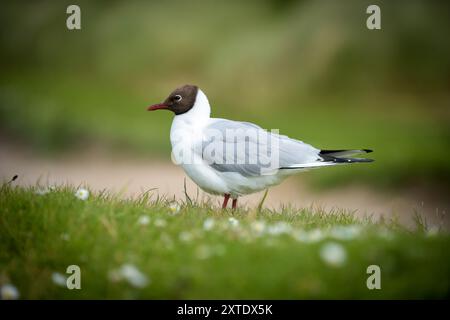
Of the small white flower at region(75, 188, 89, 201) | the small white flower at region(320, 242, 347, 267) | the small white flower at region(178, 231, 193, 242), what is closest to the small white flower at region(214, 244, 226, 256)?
the small white flower at region(178, 231, 193, 242)

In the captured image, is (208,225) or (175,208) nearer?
(208,225)

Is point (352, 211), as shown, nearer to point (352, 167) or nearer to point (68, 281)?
point (68, 281)

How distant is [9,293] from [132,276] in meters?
0.65

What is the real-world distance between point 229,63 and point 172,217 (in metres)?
6.92

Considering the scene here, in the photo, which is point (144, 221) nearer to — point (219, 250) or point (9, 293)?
point (219, 250)

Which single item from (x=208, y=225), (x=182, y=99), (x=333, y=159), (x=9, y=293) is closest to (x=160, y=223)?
(x=208, y=225)

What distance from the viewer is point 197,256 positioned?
2953 millimetres

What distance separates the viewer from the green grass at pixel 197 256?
2.74 metres

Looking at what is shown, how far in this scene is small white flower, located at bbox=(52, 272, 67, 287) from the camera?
2986 millimetres

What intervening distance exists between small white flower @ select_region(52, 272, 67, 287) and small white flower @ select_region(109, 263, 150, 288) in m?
0.28

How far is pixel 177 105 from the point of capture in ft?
15.6

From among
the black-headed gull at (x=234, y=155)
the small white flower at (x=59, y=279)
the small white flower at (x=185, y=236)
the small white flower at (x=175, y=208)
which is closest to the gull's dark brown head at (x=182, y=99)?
the black-headed gull at (x=234, y=155)

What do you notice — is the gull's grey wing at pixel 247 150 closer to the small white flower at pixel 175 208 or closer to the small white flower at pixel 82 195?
the small white flower at pixel 175 208
